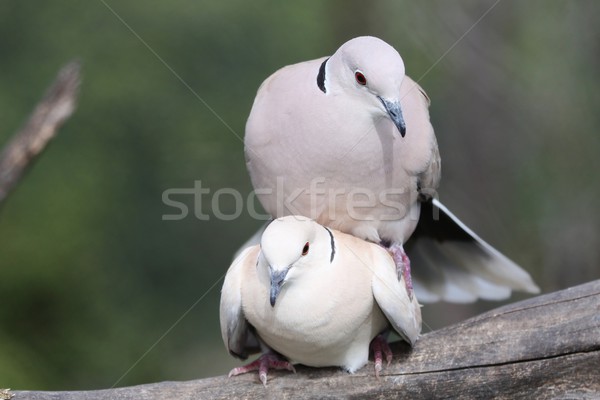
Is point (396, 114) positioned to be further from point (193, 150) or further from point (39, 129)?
point (193, 150)

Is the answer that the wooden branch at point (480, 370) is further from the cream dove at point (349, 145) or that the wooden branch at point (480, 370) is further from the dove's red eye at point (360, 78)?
the dove's red eye at point (360, 78)

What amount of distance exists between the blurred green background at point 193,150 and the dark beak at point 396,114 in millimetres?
1706

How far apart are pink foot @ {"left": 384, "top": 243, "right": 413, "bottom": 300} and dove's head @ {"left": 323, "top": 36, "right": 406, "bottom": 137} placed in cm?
53

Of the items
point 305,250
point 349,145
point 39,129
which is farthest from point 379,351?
point 39,129

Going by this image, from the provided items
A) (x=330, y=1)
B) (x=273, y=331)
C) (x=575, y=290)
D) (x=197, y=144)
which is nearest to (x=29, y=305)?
(x=197, y=144)

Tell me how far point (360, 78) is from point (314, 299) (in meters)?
0.71

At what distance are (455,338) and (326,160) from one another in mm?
696

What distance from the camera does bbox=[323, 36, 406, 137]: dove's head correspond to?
2.63 metres

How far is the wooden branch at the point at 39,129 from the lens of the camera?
2.90 meters

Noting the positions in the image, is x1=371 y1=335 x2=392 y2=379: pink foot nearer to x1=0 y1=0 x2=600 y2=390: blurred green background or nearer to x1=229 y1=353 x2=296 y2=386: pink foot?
x1=229 y1=353 x2=296 y2=386: pink foot

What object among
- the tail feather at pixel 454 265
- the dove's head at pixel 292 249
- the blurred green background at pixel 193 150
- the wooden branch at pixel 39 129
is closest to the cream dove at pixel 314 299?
the dove's head at pixel 292 249

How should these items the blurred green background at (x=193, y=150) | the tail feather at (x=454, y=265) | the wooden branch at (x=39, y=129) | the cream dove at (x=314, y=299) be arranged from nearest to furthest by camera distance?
the cream dove at (x=314, y=299) → the wooden branch at (x=39, y=129) → the tail feather at (x=454, y=265) → the blurred green background at (x=193, y=150)

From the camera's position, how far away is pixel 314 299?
253 cm

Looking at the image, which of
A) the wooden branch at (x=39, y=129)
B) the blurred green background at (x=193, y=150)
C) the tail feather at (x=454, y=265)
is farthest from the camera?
the blurred green background at (x=193, y=150)
